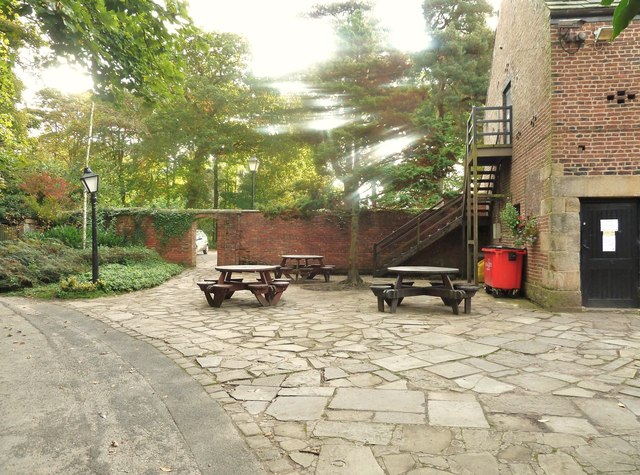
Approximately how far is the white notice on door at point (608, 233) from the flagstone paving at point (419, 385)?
1.23 metres

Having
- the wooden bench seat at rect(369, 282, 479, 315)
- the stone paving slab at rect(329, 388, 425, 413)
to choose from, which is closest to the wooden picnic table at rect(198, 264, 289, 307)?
the wooden bench seat at rect(369, 282, 479, 315)

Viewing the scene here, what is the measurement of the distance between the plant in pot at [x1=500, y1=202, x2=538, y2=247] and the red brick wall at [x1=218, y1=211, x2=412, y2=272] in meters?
6.38

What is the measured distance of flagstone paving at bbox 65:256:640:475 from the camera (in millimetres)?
2684

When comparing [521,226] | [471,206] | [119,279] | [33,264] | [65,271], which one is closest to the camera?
[521,226]

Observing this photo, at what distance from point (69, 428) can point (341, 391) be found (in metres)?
2.08

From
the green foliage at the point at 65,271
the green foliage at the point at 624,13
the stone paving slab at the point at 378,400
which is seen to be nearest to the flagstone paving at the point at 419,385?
the stone paving slab at the point at 378,400

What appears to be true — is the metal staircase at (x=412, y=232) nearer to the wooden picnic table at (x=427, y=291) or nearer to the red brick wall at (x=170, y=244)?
the wooden picnic table at (x=427, y=291)

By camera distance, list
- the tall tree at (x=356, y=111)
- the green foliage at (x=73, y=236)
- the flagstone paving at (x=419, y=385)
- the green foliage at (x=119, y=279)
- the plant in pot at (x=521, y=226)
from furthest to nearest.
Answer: the green foliage at (x=73, y=236) < the tall tree at (x=356, y=111) < the green foliage at (x=119, y=279) < the plant in pot at (x=521, y=226) < the flagstone paving at (x=419, y=385)

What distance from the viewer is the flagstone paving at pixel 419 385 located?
268 cm

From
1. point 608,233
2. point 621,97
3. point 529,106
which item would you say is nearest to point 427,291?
point 608,233

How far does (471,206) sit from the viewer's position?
42.9 ft

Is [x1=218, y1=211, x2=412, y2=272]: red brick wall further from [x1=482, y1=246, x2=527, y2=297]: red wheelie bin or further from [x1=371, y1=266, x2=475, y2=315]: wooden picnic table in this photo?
[x1=371, y1=266, x2=475, y2=315]: wooden picnic table

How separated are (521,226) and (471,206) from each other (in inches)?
133

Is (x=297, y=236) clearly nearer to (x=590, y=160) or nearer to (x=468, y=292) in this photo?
(x=468, y=292)
